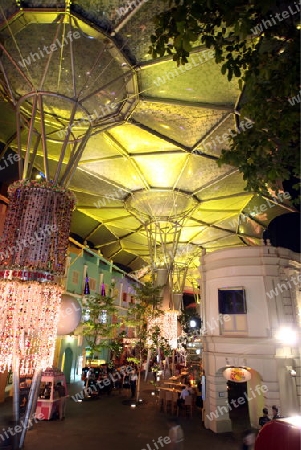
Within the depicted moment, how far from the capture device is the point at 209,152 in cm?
1655

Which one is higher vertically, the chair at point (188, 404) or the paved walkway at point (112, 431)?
the chair at point (188, 404)

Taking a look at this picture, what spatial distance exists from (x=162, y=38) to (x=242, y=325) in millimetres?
11754

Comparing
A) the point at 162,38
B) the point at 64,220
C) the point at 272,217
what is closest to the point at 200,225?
the point at 272,217

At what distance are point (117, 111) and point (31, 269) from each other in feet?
25.4

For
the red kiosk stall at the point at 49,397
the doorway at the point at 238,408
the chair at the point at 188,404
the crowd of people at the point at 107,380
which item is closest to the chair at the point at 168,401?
the chair at the point at 188,404

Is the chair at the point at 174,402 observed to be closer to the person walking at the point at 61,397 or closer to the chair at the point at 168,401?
the chair at the point at 168,401

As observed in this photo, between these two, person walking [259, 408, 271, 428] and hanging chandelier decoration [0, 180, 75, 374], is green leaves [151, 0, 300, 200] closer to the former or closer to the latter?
hanging chandelier decoration [0, 180, 75, 374]

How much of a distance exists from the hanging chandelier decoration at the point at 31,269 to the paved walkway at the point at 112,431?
368 cm

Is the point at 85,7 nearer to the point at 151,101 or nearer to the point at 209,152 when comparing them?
the point at 151,101

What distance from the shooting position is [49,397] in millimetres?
13391

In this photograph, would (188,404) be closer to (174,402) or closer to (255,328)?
(174,402)

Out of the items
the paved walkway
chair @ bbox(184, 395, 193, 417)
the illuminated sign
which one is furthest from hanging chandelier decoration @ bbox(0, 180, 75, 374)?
chair @ bbox(184, 395, 193, 417)

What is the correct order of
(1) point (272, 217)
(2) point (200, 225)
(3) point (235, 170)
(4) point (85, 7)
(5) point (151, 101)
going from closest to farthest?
(4) point (85, 7), (5) point (151, 101), (3) point (235, 170), (1) point (272, 217), (2) point (200, 225)

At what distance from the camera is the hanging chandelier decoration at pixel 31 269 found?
335 inches
